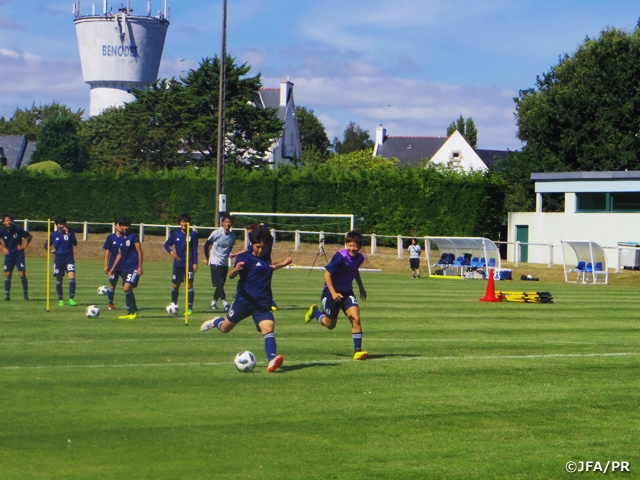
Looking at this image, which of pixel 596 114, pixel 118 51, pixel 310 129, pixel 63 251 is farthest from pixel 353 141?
pixel 63 251

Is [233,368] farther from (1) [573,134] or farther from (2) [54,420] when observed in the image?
(1) [573,134]

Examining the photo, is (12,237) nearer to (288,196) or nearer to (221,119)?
(221,119)

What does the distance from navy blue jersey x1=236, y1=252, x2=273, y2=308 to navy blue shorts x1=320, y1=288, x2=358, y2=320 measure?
155 centimetres

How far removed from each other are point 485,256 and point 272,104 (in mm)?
60401

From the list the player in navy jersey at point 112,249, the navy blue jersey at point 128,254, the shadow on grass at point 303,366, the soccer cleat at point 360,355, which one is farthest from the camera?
the player in navy jersey at point 112,249

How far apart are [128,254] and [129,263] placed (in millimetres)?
190

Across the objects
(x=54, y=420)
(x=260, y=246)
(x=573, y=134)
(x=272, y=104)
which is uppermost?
(x=272, y=104)

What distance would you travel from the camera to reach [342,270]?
44.5ft

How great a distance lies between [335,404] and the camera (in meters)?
10.1

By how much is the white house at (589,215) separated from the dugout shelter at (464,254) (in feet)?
12.3

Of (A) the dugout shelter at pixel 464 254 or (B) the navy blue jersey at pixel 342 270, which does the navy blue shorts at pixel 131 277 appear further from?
(A) the dugout shelter at pixel 464 254

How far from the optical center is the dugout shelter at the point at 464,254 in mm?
39750

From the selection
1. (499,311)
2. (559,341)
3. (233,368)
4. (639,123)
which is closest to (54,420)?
(233,368)

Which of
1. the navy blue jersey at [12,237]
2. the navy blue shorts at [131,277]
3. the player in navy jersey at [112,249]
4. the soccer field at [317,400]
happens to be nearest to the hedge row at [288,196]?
the navy blue jersey at [12,237]
